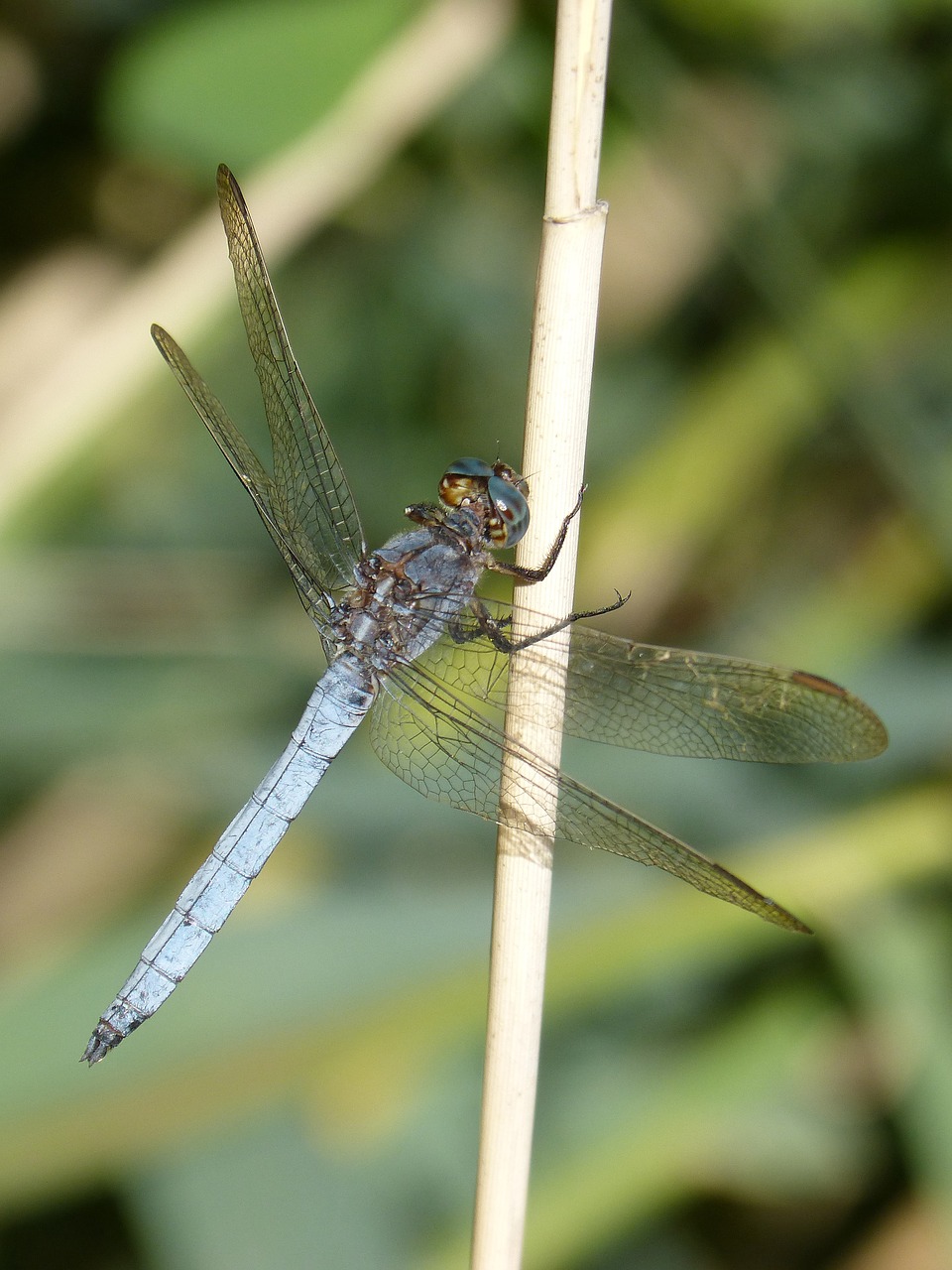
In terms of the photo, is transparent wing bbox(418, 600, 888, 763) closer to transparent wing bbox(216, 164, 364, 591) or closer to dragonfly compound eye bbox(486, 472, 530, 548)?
dragonfly compound eye bbox(486, 472, 530, 548)

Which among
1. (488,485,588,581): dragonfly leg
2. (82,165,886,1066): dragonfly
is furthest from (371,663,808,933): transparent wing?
(488,485,588,581): dragonfly leg

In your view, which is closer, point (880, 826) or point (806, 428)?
point (880, 826)

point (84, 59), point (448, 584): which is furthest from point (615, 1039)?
point (84, 59)

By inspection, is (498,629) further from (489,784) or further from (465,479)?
(465,479)

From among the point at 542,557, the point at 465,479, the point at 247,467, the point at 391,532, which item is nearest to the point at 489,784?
the point at 542,557

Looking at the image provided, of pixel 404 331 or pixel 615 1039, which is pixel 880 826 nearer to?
pixel 615 1039

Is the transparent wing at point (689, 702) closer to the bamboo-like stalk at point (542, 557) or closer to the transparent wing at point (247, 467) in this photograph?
the bamboo-like stalk at point (542, 557)
